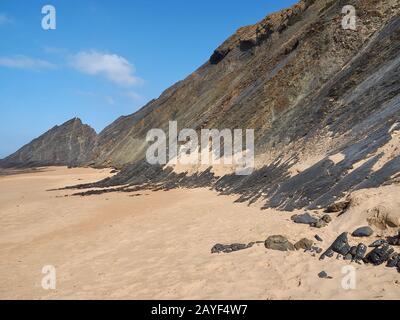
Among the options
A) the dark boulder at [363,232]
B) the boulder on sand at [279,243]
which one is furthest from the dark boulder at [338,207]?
the boulder on sand at [279,243]

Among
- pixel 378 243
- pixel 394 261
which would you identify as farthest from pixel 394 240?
pixel 394 261

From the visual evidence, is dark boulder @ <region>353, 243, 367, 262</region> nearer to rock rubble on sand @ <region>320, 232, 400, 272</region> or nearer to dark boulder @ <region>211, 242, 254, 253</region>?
rock rubble on sand @ <region>320, 232, 400, 272</region>

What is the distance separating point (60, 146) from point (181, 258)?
8212cm

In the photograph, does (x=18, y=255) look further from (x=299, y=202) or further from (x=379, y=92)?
(x=379, y=92)

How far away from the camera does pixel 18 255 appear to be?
11336 millimetres

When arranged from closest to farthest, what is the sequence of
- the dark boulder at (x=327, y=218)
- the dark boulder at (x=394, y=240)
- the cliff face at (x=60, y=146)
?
1. the dark boulder at (x=394, y=240)
2. the dark boulder at (x=327, y=218)
3. the cliff face at (x=60, y=146)

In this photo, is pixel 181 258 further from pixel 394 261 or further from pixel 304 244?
pixel 394 261

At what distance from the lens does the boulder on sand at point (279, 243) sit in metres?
8.59

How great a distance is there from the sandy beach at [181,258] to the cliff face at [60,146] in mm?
67809

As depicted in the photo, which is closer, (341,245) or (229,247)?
(341,245)

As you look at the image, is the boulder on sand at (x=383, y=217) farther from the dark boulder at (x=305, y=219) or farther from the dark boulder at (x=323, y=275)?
the dark boulder at (x=323, y=275)

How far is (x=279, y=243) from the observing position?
345 inches
